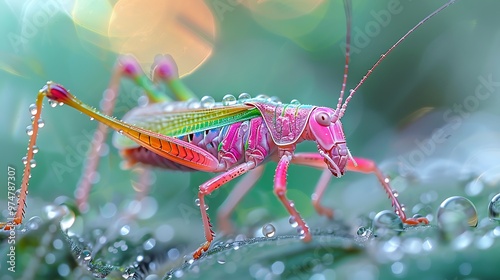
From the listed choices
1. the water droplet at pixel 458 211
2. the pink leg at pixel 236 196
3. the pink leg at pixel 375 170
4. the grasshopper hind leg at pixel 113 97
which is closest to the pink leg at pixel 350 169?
the pink leg at pixel 375 170

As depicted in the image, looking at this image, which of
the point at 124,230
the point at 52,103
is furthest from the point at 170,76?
the point at 124,230

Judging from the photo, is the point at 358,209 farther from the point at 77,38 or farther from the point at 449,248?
the point at 77,38

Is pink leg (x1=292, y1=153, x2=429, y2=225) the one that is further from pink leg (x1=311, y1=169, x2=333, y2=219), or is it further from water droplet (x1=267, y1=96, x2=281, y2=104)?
water droplet (x1=267, y1=96, x2=281, y2=104)

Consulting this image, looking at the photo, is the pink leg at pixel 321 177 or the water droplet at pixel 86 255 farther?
the pink leg at pixel 321 177

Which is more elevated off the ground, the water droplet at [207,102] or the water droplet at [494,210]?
the water droplet at [207,102]

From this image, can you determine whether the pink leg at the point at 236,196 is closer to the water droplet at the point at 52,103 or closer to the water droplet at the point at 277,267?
the water droplet at the point at 52,103

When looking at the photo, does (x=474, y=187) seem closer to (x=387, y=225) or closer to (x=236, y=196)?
(x=387, y=225)
